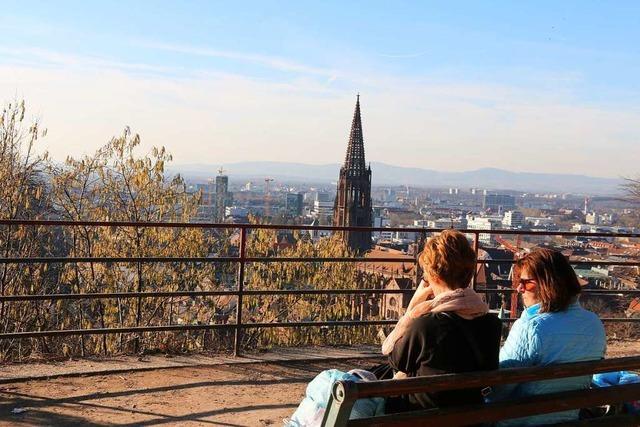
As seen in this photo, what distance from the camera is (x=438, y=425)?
2.74 meters

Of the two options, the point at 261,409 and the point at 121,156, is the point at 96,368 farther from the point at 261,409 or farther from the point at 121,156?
the point at 121,156

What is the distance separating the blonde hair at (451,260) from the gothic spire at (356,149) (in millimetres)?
69148

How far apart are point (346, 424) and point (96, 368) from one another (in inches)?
171

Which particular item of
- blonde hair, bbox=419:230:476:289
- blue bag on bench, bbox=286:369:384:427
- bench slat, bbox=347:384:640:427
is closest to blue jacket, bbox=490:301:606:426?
bench slat, bbox=347:384:640:427

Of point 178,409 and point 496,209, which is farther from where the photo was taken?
point 496,209

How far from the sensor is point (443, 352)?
2898 mm

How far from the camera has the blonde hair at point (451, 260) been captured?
3.11 meters

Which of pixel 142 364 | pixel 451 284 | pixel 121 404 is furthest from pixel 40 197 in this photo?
pixel 451 284

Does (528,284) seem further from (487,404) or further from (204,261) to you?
(204,261)

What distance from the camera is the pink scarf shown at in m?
2.95

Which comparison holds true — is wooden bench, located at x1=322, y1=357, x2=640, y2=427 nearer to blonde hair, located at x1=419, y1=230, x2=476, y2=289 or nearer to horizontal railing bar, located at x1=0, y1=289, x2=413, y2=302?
blonde hair, located at x1=419, y1=230, x2=476, y2=289

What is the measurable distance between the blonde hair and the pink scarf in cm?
7

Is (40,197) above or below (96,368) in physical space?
above

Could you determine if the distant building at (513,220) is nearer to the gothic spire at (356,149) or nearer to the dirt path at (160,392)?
the gothic spire at (356,149)
